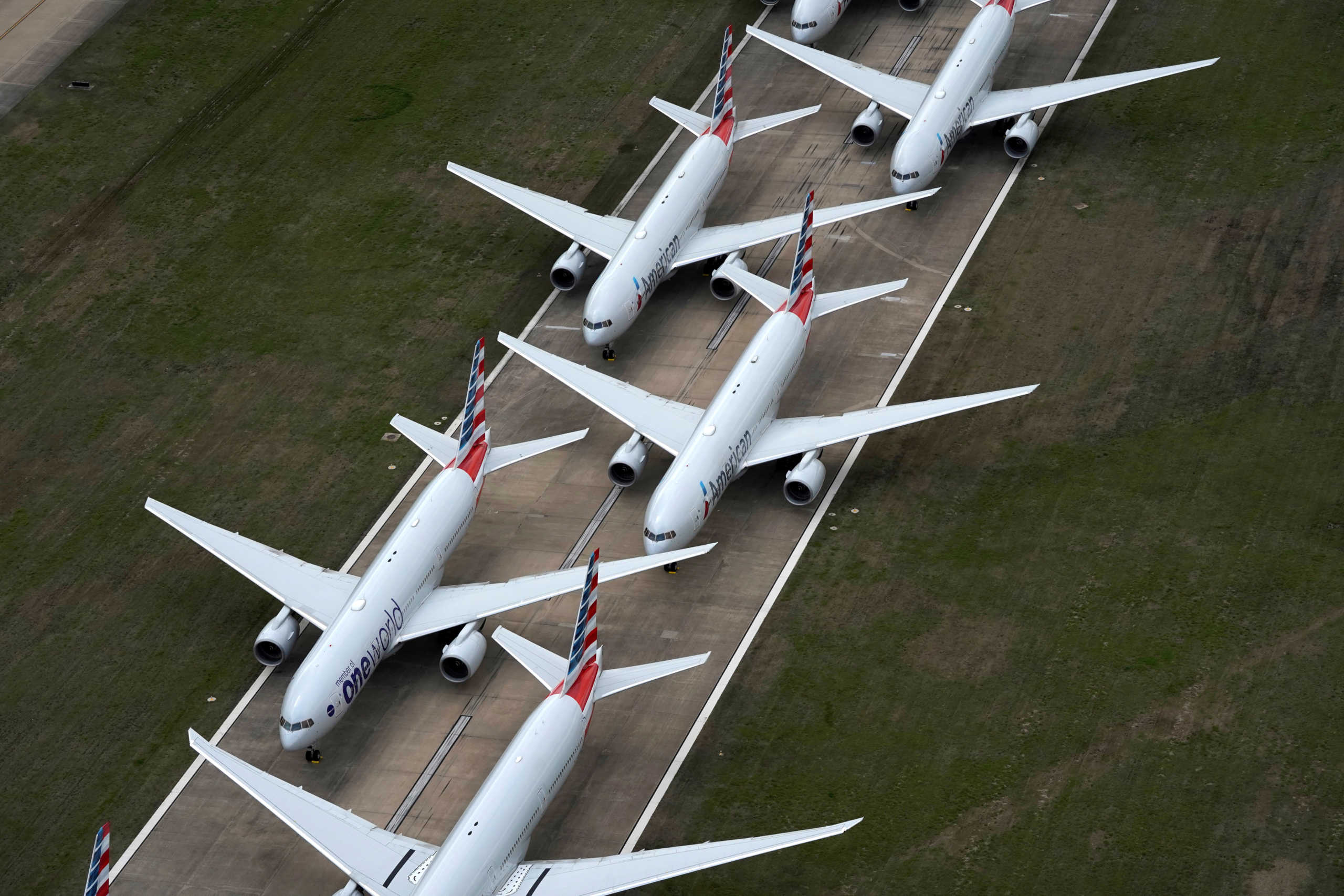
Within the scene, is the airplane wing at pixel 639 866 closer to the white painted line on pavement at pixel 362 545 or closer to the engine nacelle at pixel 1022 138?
the white painted line on pavement at pixel 362 545

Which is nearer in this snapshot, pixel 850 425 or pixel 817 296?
pixel 850 425

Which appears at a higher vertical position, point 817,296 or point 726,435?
point 817,296

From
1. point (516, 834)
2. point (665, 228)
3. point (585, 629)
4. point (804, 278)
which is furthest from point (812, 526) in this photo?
point (516, 834)

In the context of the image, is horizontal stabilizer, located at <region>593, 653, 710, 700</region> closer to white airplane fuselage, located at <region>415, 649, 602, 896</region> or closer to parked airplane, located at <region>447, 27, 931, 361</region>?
white airplane fuselage, located at <region>415, 649, 602, 896</region>

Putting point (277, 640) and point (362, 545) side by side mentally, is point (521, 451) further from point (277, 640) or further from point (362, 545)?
point (277, 640)

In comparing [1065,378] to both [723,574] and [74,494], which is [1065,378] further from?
[74,494]

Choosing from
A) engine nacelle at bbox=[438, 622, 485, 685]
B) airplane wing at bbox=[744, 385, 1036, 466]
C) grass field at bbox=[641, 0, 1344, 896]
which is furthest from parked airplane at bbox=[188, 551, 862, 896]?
airplane wing at bbox=[744, 385, 1036, 466]

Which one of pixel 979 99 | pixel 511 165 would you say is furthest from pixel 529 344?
pixel 979 99
